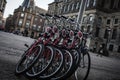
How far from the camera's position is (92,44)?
146ft

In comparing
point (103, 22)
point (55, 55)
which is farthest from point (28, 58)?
point (103, 22)

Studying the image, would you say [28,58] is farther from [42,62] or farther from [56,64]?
[56,64]

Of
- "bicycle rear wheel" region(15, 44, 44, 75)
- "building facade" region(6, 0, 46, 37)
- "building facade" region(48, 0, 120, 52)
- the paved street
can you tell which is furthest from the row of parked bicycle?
"building facade" region(6, 0, 46, 37)

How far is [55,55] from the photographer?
460cm

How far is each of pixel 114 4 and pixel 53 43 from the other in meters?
44.2

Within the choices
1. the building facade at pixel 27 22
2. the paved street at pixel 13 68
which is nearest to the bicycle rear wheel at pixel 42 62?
the paved street at pixel 13 68

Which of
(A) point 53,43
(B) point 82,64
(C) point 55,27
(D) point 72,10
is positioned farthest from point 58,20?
(D) point 72,10

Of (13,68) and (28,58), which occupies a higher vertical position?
(28,58)

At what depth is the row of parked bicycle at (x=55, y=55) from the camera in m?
4.20

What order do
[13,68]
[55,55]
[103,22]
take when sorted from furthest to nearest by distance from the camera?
[103,22], [13,68], [55,55]

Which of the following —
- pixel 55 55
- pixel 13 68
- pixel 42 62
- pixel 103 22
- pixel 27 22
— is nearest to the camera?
pixel 42 62

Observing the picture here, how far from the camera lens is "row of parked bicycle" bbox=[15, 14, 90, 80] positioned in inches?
165

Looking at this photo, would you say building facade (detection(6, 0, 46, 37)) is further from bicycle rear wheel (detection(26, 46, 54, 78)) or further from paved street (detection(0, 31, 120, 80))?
bicycle rear wheel (detection(26, 46, 54, 78))

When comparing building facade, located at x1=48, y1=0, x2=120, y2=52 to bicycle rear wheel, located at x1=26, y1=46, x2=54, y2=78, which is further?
building facade, located at x1=48, y1=0, x2=120, y2=52
